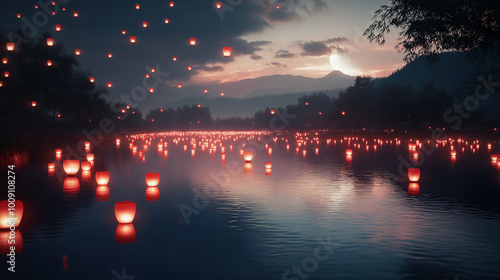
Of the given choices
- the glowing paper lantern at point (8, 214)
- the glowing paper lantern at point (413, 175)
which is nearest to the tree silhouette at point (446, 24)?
the glowing paper lantern at point (413, 175)

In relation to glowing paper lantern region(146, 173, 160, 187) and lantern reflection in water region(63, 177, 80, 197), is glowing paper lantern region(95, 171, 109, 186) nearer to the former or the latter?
lantern reflection in water region(63, 177, 80, 197)

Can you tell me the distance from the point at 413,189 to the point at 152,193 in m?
8.96

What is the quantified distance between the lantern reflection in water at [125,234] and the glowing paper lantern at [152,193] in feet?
14.5

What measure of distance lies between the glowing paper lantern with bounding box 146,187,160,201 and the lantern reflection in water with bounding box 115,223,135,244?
442 centimetres

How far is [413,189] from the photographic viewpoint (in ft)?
60.6

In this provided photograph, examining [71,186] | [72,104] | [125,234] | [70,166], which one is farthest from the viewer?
[72,104]

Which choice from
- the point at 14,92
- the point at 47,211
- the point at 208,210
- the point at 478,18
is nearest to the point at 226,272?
the point at 208,210

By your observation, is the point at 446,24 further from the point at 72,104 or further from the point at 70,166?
the point at 72,104

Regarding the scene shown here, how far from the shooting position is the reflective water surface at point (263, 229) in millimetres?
8164

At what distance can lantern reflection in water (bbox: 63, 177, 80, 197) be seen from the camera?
17253 millimetres

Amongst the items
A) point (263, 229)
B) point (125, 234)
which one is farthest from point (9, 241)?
point (263, 229)

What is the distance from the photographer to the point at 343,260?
8695mm

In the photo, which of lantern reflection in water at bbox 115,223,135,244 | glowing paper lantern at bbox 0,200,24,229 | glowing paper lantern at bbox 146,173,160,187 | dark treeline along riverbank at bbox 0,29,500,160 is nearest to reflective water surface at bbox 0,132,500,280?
lantern reflection in water at bbox 115,223,135,244

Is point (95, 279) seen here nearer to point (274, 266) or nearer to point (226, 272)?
point (226, 272)
